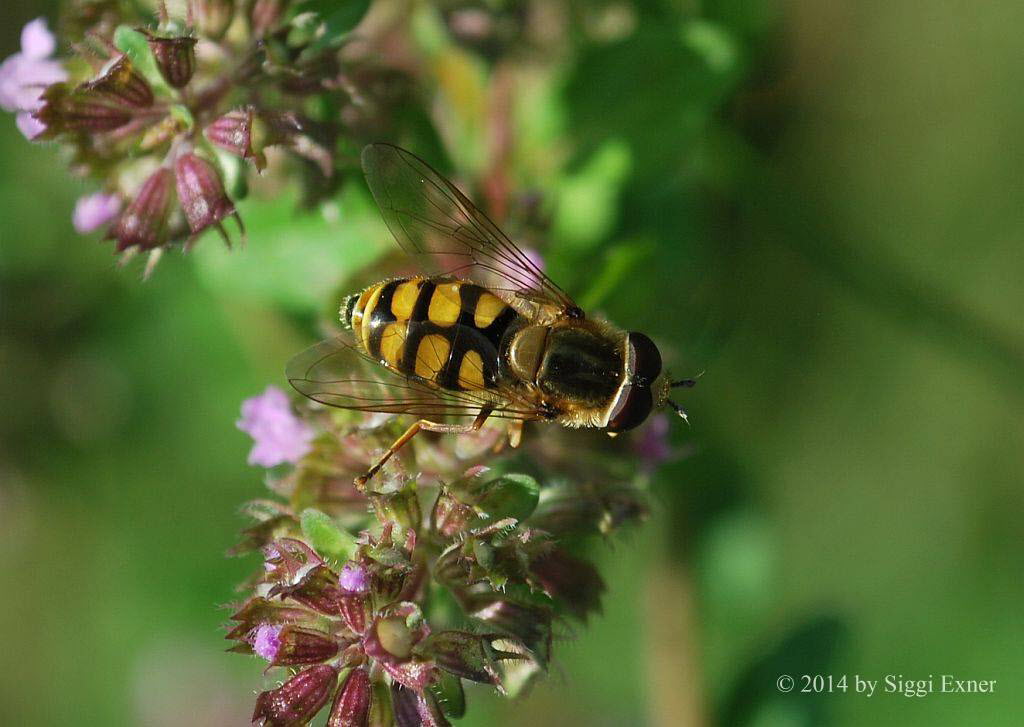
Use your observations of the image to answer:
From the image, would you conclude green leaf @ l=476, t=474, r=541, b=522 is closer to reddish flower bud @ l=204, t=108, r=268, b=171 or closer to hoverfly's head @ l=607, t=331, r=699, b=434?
hoverfly's head @ l=607, t=331, r=699, b=434

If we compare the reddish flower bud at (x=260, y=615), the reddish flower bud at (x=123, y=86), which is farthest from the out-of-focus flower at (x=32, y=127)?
the reddish flower bud at (x=260, y=615)

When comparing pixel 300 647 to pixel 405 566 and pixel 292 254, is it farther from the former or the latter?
pixel 292 254

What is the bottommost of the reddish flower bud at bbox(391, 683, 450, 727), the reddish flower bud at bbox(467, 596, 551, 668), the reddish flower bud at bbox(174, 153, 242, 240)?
the reddish flower bud at bbox(391, 683, 450, 727)

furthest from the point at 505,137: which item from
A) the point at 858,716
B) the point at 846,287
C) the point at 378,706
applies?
the point at 858,716

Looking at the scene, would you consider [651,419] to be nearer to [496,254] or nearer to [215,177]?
[496,254]

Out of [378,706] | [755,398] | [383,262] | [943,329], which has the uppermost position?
[383,262]

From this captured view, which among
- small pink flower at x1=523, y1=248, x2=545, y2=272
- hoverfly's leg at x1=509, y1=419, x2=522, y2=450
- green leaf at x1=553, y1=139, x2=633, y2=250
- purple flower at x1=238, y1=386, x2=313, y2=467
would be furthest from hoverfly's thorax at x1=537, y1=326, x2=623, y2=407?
green leaf at x1=553, y1=139, x2=633, y2=250
